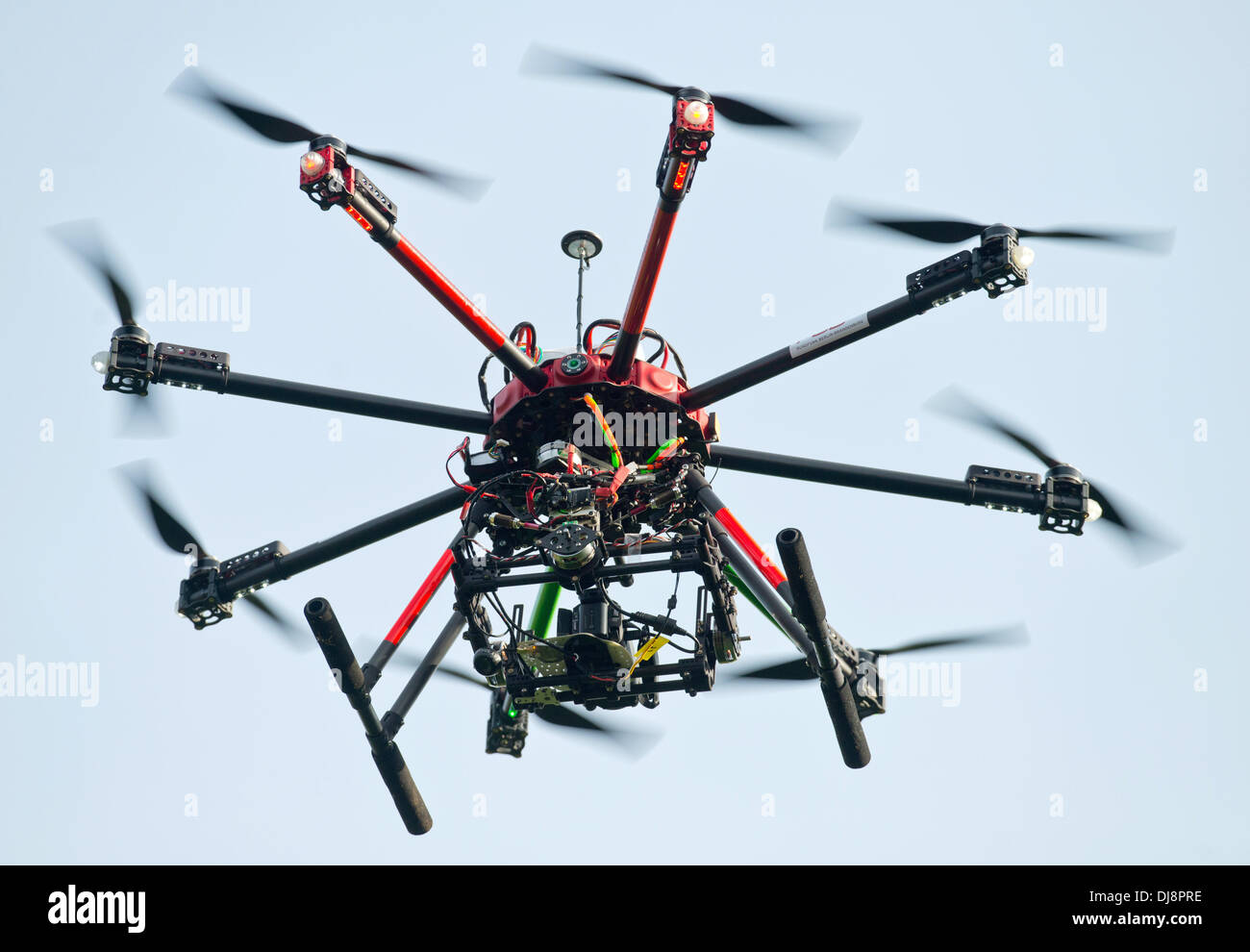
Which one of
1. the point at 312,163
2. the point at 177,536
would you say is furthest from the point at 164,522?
the point at 312,163

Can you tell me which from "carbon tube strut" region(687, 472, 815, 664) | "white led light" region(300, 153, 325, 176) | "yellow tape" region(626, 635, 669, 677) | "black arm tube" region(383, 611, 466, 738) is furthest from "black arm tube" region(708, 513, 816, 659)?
"white led light" region(300, 153, 325, 176)

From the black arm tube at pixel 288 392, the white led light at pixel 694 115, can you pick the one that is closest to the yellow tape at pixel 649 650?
the black arm tube at pixel 288 392

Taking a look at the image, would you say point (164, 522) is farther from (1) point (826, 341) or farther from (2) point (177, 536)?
(1) point (826, 341)

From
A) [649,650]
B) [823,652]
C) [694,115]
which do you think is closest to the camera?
[823,652]

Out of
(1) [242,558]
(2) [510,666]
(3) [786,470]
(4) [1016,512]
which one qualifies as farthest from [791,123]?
(1) [242,558]

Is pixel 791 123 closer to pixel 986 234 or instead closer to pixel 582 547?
pixel 986 234

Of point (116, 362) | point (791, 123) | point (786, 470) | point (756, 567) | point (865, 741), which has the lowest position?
point (865, 741)
